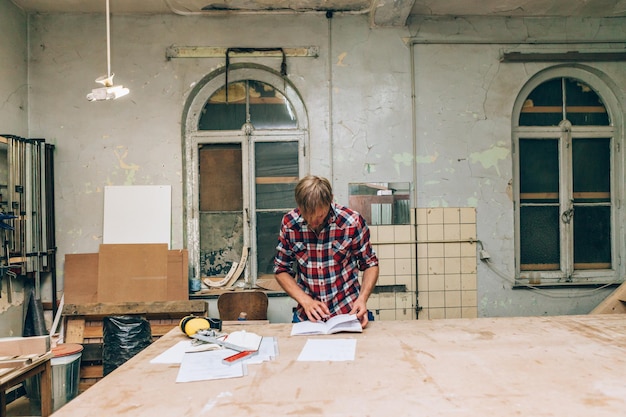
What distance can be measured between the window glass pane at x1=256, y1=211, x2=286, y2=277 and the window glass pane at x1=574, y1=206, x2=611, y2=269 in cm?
293

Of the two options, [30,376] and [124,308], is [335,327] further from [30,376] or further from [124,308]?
[124,308]

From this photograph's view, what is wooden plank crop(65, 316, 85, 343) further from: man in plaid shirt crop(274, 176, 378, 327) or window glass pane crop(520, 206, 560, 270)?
window glass pane crop(520, 206, 560, 270)

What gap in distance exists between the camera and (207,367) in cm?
156

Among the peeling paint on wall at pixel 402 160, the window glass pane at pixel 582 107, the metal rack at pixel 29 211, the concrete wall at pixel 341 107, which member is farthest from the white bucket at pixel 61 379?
the window glass pane at pixel 582 107

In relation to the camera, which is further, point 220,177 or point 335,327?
point 220,177

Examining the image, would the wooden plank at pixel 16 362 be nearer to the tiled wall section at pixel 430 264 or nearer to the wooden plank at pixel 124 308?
the wooden plank at pixel 124 308

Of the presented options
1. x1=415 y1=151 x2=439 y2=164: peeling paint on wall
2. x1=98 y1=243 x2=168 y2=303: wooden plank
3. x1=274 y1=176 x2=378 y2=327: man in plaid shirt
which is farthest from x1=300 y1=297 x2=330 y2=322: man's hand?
x1=415 y1=151 x2=439 y2=164: peeling paint on wall

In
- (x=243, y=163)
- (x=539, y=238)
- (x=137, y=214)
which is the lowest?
(x=539, y=238)

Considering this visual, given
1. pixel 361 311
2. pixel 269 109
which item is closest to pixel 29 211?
pixel 269 109

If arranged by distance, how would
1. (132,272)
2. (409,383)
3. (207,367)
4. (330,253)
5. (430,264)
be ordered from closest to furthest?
(409,383)
(207,367)
(330,253)
(132,272)
(430,264)

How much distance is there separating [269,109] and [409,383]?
314 centimetres

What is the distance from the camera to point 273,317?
12.7 feet

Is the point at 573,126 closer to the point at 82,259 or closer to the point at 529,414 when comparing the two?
the point at 529,414

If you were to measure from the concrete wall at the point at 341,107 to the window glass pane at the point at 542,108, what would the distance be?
26cm
